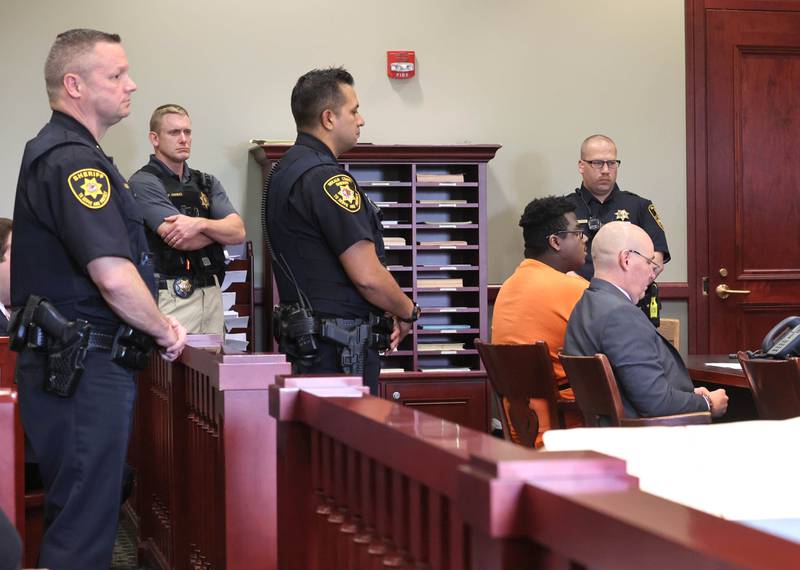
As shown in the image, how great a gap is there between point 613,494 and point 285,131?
18.6 ft

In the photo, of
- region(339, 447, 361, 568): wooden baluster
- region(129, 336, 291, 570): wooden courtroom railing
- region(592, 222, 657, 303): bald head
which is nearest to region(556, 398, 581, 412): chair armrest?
region(592, 222, 657, 303): bald head

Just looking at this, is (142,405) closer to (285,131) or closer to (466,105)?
(285,131)

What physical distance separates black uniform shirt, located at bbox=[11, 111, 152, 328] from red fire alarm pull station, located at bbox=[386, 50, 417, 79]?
392cm

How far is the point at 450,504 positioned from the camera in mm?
1283

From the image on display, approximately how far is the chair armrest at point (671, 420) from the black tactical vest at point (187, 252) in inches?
83.4

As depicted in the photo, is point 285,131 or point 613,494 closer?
point 613,494

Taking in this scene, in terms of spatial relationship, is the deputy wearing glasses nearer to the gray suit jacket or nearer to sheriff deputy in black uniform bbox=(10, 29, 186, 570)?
the gray suit jacket

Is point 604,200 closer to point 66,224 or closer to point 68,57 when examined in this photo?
point 68,57

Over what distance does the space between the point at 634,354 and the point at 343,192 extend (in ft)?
3.34

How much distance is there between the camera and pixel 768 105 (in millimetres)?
7043

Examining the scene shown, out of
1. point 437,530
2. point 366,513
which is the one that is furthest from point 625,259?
point 437,530

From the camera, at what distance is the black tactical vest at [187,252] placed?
4.52 meters

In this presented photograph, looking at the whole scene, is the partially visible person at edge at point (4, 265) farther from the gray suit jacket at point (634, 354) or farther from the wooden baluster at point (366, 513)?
the wooden baluster at point (366, 513)

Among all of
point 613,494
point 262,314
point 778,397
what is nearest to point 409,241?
point 262,314
